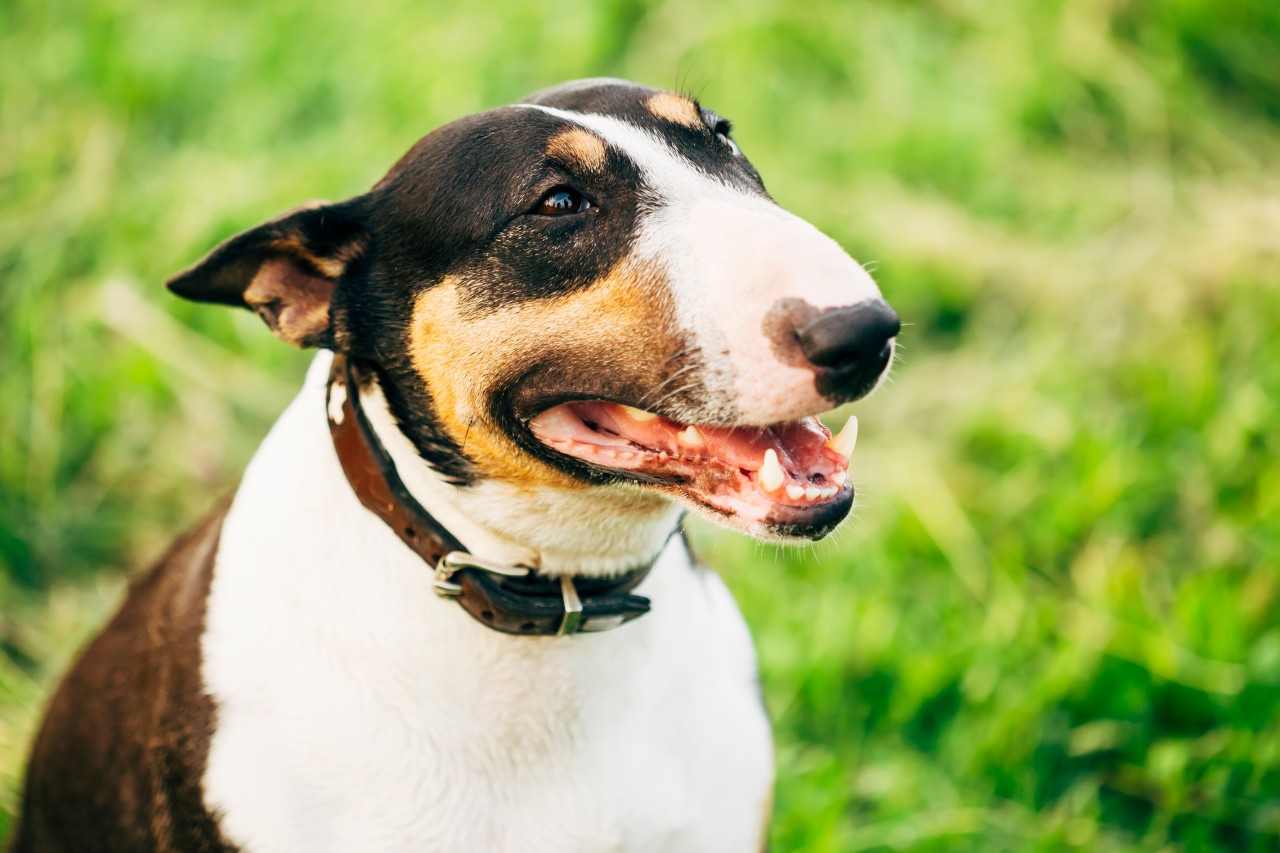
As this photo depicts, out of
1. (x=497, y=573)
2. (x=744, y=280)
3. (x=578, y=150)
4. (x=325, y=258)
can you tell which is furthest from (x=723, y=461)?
(x=325, y=258)

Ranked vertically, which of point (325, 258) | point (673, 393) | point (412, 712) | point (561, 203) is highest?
point (561, 203)

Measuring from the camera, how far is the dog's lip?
6.58ft

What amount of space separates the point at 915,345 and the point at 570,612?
→ 3.08 m

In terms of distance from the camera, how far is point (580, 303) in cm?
214

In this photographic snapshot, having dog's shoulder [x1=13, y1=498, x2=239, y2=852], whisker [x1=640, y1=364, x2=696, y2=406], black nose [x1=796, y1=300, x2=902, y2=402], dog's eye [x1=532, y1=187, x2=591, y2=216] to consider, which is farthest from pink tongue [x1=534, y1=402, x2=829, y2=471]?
dog's shoulder [x1=13, y1=498, x2=239, y2=852]

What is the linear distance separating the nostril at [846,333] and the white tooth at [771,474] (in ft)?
0.71

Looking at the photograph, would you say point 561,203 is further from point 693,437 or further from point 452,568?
point 452,568

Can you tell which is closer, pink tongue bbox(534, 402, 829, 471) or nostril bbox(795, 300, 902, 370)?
nostril bbox(795, 300, 902, 370)

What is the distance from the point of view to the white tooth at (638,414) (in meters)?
2.18

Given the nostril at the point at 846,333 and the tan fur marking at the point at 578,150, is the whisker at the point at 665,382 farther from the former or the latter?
the tan fur marking at the point at 578,150

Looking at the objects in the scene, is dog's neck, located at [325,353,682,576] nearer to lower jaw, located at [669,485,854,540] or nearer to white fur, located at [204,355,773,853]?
white fur, located at [204,355,773,853]

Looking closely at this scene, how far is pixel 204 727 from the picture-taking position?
2.20 meters

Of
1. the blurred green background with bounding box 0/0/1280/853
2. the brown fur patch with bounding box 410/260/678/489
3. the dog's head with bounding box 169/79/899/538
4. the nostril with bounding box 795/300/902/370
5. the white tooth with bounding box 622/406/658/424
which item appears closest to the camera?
the nostril with bounding box 795/300/902/370

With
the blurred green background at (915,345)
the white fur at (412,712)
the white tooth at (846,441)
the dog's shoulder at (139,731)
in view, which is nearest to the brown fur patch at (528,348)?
the white fur at (412,712)
